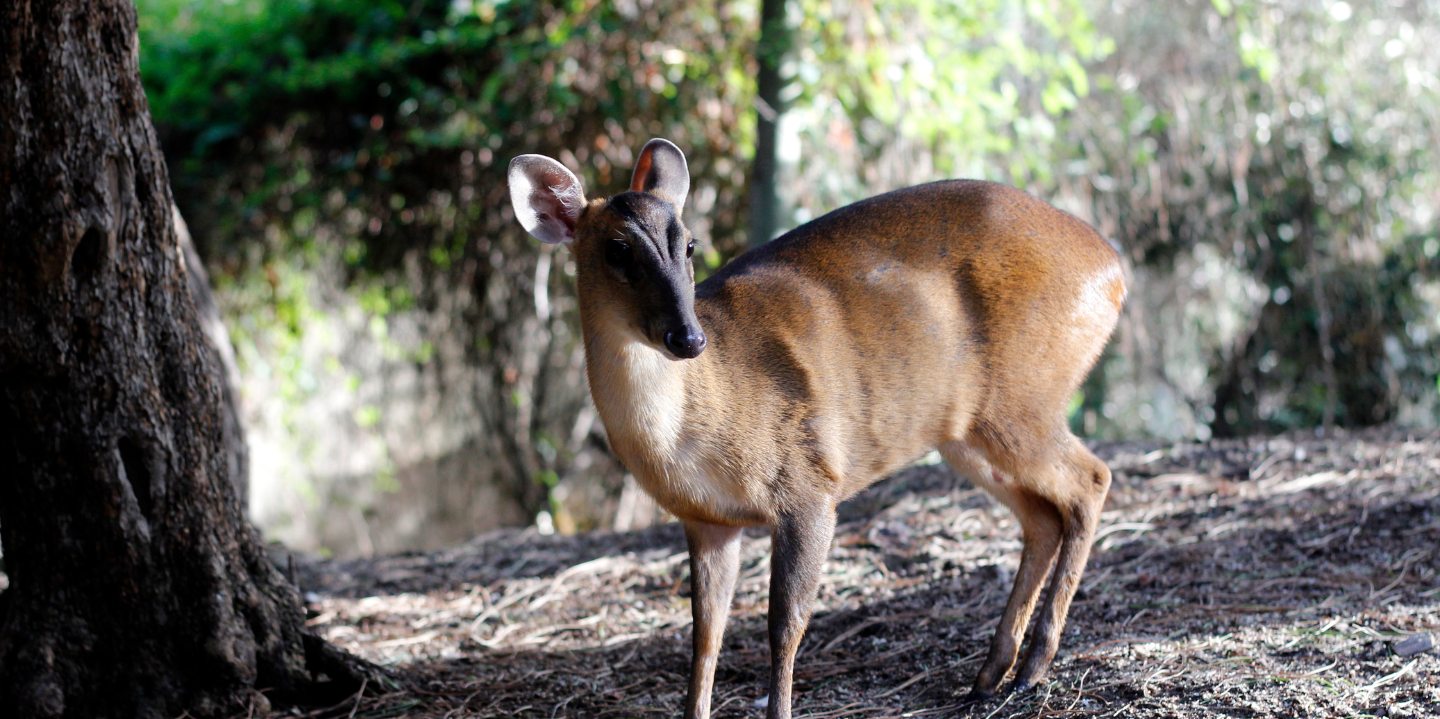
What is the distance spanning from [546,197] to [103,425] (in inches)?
51.5

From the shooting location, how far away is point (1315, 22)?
7641 millimetres

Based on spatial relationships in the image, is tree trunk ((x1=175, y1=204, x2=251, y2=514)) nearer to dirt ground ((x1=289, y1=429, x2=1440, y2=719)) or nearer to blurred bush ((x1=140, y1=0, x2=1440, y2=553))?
dirt ground ((x1=289, y1=429, x2=1440, y2=719))

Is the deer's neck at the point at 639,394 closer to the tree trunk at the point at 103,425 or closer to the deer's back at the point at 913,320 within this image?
the deer's back at the point at 913,320

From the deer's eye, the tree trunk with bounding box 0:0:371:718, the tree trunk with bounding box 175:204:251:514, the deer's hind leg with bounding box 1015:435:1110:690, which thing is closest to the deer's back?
the deer's hind leg with bounding box 1015:435:1110:690

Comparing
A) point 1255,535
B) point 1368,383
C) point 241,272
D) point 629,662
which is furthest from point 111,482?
point 1368,383

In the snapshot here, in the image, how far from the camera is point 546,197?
365cm

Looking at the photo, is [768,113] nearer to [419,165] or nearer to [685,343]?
[419,165]

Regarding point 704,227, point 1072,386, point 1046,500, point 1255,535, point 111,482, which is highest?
point 704,227

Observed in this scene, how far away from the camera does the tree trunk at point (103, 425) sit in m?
3.39

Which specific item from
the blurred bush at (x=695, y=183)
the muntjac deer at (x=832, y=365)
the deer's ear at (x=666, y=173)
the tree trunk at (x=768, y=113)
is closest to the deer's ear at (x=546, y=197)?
the muntjac deer at (x=832, y=365)

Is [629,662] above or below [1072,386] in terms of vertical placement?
below

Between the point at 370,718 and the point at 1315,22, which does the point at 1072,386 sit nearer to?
the point at 370,718

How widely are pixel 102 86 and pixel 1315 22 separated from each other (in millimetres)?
6600

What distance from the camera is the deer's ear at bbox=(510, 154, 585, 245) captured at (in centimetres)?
359
